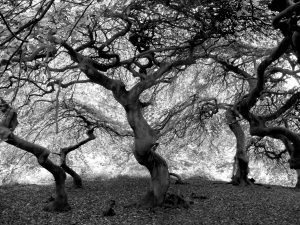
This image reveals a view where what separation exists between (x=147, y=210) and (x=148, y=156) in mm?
1646

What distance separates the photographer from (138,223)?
8945 millimetres

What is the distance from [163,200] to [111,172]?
11.2 m

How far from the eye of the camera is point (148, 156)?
1016cm

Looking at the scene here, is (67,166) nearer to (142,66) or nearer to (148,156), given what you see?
(148,156)

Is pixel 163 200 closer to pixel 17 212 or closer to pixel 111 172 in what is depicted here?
pixel 17 212

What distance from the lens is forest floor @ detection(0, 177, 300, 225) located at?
917 centimetres

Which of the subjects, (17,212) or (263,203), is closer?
(17,212)

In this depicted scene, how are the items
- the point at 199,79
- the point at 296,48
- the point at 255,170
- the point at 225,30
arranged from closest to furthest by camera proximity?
the point at 296,48
the point at 225,30
the point at 199,79
the point at 255,170

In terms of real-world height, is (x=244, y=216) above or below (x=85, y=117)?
below

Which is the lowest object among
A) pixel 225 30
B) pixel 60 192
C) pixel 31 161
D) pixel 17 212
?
pixel 17 212

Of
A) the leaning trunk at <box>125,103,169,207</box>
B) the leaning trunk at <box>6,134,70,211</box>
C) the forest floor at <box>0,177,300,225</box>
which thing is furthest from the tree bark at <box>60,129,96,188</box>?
the leaning trunk at <box>125,103,169,207</box>

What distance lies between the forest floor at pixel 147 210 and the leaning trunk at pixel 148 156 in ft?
1.42

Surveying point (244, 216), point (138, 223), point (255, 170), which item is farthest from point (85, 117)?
point (255, 170)

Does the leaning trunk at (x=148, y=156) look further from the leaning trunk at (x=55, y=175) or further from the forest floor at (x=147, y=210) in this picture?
the leaning trunk at (x=55, y=175)
